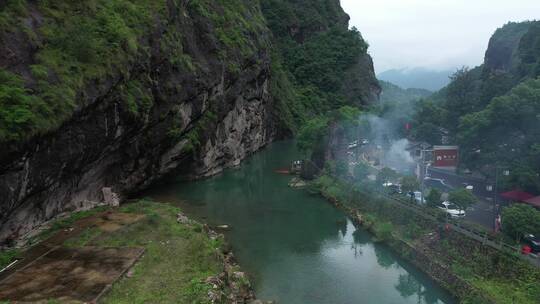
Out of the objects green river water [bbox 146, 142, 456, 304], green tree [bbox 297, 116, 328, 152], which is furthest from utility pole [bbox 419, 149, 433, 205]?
green tree [bbox 297, 116, 328, 152]

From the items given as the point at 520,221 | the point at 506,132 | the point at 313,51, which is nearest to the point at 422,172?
the point at 506,132

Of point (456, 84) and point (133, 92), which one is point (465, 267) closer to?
point (133, 92)

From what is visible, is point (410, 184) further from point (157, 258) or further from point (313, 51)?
point (313, 51)

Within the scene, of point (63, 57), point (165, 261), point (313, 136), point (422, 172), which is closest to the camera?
point (165, 261)

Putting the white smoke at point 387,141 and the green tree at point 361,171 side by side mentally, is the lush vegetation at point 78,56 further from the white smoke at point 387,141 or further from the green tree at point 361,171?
the white smoke at point 387,141

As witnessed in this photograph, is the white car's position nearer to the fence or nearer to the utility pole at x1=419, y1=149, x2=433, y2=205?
the fence

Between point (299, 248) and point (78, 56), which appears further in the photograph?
point (299, 248)
